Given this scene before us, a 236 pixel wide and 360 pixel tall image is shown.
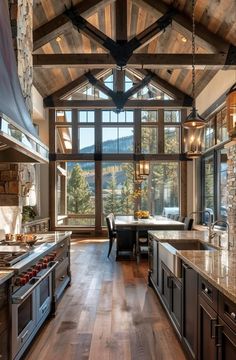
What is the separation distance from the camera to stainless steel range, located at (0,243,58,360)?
7.76 feet

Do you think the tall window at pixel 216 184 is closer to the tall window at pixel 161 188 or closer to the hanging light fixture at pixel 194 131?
the tall window at pixel 161 188

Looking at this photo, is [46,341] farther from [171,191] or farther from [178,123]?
[178,123]

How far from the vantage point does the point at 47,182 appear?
10.5 meters

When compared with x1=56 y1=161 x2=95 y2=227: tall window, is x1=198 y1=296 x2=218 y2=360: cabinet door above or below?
below

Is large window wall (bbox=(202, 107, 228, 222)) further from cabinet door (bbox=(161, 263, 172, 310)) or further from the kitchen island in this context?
the kitchen island

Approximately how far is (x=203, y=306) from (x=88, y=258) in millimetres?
5146

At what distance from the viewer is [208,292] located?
2086 mm

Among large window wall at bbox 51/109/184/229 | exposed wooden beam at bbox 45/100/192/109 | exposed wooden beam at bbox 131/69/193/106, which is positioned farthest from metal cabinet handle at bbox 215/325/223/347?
exposed wooden beam at bbox 131/69/193/106

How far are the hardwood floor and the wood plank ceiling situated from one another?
5044 mm

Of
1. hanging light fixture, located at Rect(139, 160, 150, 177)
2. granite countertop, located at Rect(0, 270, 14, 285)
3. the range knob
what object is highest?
hanging light fixture, located at Rect(139, 160, 150, 177)

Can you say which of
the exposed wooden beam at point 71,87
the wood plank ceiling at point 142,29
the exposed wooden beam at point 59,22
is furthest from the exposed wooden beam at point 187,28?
the exposed wooden beam at point 71,87

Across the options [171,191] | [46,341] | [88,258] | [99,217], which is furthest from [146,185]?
[46,341]

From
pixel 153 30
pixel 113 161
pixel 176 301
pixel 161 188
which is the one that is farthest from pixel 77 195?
pixel 176 301

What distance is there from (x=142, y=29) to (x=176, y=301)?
7.97 m
